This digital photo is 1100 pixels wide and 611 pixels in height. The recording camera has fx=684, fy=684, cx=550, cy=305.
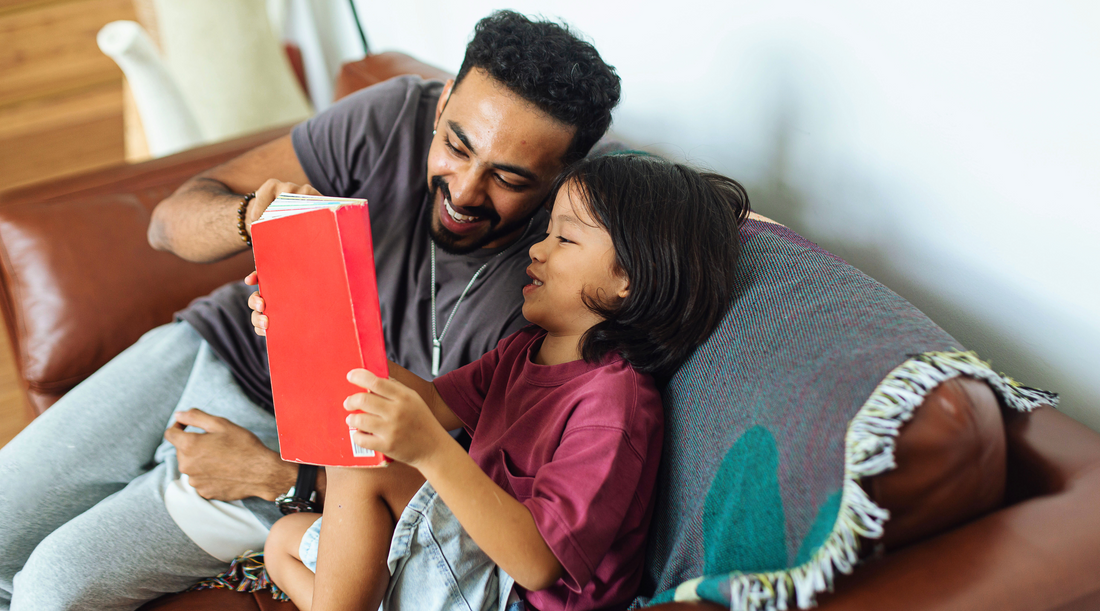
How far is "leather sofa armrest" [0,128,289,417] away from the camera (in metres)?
1.50

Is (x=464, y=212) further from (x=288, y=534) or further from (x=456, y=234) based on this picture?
(x=288, y=534)

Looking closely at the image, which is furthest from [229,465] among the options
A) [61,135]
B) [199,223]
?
[61,135]

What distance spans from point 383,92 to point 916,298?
109 centimetres

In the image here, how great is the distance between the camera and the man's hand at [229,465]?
118 cm

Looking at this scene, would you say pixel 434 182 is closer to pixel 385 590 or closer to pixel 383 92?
pixel 383 92

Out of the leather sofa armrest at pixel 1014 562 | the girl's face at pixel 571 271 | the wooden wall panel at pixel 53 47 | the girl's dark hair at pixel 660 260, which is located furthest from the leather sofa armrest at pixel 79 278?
the wooden wall panel at pixel 53 47

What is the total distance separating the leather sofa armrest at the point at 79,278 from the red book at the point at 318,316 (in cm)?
92

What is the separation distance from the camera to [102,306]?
5.02ft

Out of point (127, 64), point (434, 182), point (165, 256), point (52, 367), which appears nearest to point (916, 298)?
point (434, 182)

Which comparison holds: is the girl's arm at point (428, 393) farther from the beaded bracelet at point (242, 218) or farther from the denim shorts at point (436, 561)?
the beaded bracelet at point (242, 218)

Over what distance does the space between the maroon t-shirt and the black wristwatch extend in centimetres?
37

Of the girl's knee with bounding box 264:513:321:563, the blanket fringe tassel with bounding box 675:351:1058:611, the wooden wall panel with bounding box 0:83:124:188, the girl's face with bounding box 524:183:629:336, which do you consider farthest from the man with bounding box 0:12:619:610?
the wooden wall panel with bounding box 0:83:124:188

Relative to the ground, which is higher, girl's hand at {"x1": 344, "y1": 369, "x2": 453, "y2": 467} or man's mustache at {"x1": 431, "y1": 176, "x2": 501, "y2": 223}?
man's mustache at {"x1": 431, "y1": 176, "x2": 501, "y2": 223}

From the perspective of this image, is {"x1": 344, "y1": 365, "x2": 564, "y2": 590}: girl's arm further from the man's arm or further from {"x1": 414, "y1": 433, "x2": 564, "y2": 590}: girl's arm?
the man's arm
